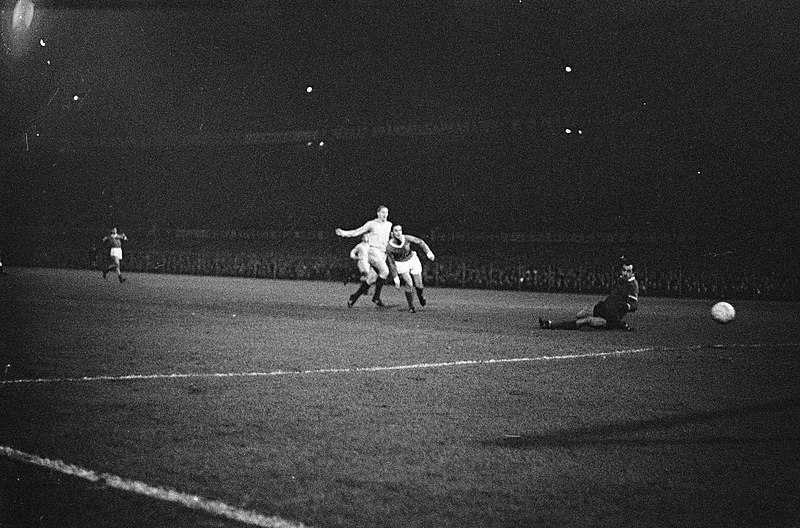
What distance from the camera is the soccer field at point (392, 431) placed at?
3.65 m

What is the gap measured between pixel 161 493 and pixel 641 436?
2944mm

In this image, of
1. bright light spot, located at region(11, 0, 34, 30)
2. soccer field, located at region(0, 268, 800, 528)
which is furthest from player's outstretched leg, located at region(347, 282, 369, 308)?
bright light spot, located at region(11, 0, 34, 30)

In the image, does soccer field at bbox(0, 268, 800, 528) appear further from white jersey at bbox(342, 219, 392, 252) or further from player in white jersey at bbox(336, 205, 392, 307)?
white jersey at bbox(342, 219, 392, 252)

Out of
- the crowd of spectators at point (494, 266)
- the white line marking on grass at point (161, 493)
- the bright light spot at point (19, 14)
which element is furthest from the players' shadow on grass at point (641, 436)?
the crowd of spectators at point (494, 266)

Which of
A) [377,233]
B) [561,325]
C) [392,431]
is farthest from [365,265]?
[392,431]

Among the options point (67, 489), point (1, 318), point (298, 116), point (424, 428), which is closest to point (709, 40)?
point (298, 116)

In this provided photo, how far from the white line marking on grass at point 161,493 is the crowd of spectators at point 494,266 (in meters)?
24.3

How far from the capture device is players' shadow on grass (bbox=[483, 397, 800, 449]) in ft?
16.5

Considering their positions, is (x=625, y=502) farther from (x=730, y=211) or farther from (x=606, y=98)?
(x=606, y=98)

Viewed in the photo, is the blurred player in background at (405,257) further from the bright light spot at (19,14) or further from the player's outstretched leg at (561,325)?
the bright light spot at (19,14)

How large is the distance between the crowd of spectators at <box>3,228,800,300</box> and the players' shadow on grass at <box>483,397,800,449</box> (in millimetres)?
21277

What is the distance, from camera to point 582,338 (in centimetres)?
1188

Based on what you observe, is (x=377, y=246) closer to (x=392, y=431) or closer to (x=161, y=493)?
(x=392, y=431)

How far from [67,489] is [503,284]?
2767 centimetres
